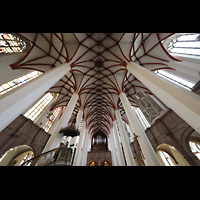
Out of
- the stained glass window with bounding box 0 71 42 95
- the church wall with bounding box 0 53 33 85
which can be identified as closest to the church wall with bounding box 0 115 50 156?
the stained glass window with bounding box 0 71 42 95

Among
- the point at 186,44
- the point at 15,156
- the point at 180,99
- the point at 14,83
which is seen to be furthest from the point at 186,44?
the point at 15,156

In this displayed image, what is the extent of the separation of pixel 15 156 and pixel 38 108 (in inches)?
239

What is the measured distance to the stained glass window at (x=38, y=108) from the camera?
→ 967 cm

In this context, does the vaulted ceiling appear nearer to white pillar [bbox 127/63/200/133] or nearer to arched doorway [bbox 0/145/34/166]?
white pillar [bbox 127/63/200/133]

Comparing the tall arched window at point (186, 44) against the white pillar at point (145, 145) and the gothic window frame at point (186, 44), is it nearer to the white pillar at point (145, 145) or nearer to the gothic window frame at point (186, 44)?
the gothic window frame at point (186, 44)

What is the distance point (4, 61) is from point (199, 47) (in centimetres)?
Answer: 1726

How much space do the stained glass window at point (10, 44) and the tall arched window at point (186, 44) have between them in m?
16.3

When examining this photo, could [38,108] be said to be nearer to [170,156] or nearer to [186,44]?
[170,156]

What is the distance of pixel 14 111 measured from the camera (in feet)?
11.1

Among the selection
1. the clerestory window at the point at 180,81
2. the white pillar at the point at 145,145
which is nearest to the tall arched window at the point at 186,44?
the clerestory window at the point at 180,81

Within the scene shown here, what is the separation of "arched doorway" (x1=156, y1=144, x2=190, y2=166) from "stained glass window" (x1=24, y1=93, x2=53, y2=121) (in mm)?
16260

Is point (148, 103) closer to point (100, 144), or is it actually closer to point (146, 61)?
point (146, 61)

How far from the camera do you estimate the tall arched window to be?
727cm
